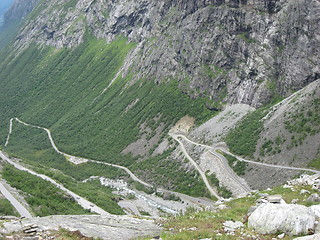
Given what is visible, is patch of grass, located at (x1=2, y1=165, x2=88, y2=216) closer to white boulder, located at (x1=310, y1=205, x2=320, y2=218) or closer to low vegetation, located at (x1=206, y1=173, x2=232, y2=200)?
white boulder, located at (x1=310, y1=205, x2=320, y2=218)

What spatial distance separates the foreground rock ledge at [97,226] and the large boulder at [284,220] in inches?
313

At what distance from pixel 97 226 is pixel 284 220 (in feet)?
47.6

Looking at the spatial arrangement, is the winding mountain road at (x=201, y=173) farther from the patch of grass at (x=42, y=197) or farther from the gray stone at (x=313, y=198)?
the gray stone at (x=313, y=198)

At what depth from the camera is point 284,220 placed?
79.4 ft

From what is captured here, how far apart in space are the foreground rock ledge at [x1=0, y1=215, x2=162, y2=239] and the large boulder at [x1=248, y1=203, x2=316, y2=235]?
7.96m

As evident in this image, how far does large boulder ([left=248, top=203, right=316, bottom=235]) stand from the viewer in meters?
23.7

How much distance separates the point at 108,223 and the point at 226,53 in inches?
4961

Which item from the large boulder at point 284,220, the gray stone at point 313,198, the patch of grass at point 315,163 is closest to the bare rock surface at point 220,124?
the patch of grass at point 315,163

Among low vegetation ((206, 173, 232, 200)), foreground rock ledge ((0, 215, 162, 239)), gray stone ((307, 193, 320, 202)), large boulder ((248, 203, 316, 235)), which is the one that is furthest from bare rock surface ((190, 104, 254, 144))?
large boulder ((248, 203, 316, 235))

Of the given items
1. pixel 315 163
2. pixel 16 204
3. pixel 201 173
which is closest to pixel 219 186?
pixel 201 173

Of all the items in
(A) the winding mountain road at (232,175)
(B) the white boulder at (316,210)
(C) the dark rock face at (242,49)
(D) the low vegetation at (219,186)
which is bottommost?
(D) the low vegetation at (219,186)

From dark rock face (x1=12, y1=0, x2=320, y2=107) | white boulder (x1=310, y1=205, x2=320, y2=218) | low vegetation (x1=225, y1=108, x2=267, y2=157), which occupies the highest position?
dark rock face (x1=12, y1=0, x2=320, y2=107)

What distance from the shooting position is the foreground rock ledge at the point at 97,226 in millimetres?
24566

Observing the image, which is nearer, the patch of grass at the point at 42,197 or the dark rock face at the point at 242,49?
the patch of grass at the point at 42,197
